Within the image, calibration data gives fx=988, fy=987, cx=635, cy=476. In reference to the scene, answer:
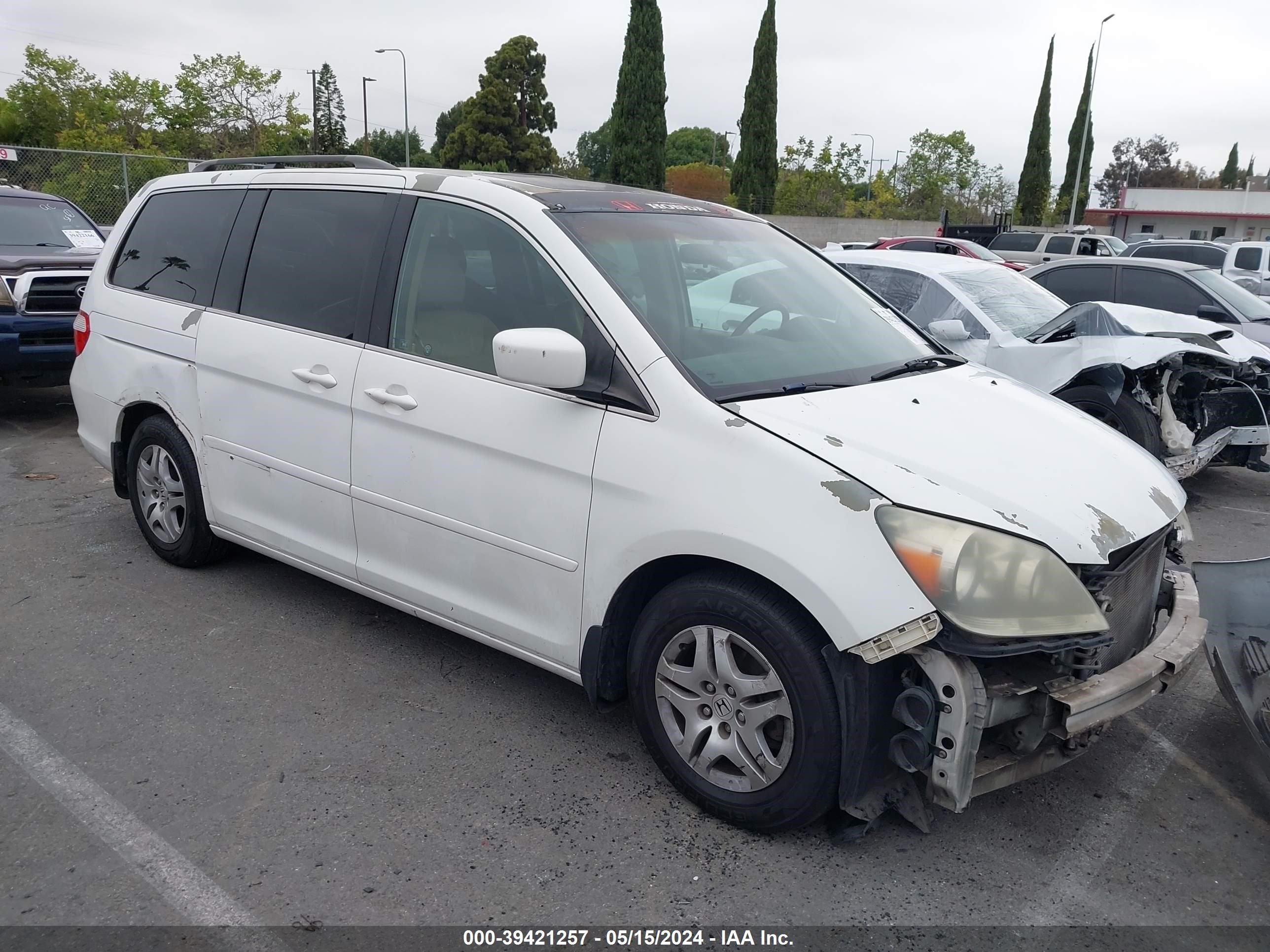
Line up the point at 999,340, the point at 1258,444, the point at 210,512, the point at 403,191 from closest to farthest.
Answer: the point at 403,191 → the point at 210,512 → the point at 1258,444 → the point at 999,340

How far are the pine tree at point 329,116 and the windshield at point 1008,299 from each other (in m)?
41.5

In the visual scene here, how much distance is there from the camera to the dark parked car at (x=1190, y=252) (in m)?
17.5

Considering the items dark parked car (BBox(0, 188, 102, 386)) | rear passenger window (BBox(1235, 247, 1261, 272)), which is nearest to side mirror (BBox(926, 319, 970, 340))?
dark parked car (BBox(0, 188, 102, 386))

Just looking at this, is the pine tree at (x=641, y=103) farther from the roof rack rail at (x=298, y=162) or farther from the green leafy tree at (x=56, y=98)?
the roof rack rail at (x=298, y=162)

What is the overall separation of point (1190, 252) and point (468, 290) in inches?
700

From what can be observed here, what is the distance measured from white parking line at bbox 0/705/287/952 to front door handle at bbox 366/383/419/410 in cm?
155

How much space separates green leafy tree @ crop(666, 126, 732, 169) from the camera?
109m

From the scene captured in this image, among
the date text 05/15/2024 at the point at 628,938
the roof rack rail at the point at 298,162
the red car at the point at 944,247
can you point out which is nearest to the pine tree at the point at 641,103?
the red car at the point at 944,247

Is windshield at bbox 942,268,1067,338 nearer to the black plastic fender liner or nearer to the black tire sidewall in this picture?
the black plastic fender liner

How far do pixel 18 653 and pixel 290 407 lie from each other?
5.07 feet

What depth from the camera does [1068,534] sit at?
2697mm

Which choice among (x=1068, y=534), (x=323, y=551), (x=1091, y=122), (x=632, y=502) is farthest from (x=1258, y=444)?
(x=1091, y=122)

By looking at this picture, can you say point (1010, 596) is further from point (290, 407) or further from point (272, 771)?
point (290, 407)

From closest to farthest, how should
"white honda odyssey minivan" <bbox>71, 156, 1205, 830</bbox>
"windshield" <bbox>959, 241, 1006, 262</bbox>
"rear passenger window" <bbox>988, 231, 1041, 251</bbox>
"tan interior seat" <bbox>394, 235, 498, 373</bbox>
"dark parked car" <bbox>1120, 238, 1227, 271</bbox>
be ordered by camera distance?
"white honda odyssey minivan" <bbox>71, 156, 1205, 830</bbox>, "tan interior seat" <bbox>394, 235, 498, 373</bbox>, "dark parked car" <bbox>1120, 238, 1227, 271</bbox>, "windshield" <bbox>959, 241, 1006, 262</bbox>, "rear passenger window" <bbox>988, 231, 1041, 251</bbox>
